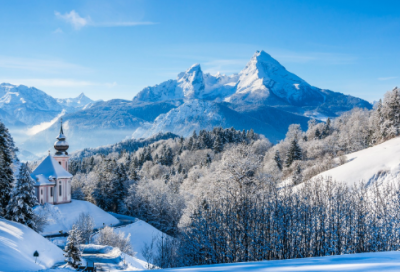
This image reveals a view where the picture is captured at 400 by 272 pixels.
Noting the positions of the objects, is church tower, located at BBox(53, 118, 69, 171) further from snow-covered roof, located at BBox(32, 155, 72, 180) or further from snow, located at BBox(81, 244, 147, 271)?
snow, located at BBox(81, 244, 147, 271)

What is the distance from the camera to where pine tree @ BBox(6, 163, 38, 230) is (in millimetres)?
27078

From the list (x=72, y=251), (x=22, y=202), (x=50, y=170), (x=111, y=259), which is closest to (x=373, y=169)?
(x=111, y=259)

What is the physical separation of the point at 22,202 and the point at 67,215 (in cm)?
1443

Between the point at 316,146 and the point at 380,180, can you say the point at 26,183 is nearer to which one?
the point at 380,180

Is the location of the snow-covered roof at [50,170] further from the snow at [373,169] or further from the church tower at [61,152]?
the snow at [373,169]

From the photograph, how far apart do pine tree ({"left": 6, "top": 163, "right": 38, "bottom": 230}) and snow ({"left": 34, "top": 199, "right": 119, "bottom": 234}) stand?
10063 mm

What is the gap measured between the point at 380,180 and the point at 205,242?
19864 millimetres

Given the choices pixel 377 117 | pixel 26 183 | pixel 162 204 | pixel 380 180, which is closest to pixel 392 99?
pixel 377 117

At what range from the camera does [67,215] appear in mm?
40906

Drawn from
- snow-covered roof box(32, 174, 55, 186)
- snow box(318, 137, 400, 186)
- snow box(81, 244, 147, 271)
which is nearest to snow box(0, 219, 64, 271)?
snow box(81, 244, 147, 271)

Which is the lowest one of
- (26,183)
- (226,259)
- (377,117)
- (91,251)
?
(91,251)

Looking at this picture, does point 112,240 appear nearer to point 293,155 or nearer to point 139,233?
point 139,233

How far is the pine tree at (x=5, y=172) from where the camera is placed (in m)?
26.5

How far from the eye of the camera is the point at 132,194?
52.7 m
